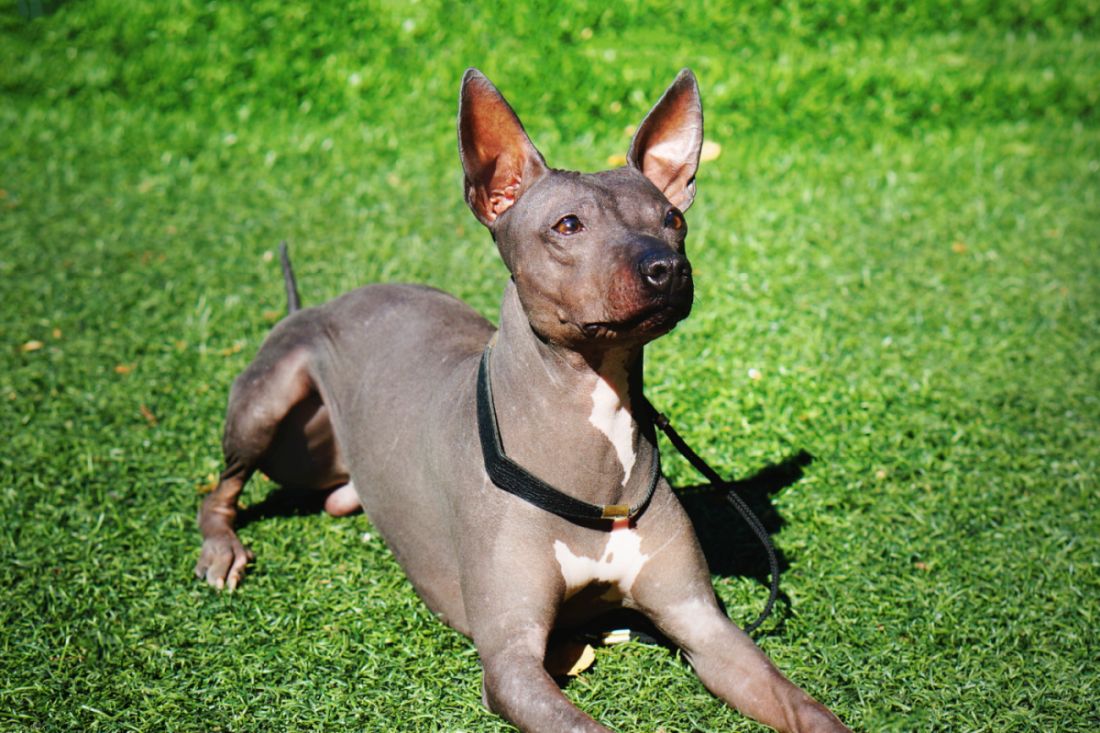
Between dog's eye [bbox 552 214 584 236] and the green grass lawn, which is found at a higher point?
dog's eye [bbox 552 214 584 236]

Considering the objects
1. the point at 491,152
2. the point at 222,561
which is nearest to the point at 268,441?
the point at 222,561

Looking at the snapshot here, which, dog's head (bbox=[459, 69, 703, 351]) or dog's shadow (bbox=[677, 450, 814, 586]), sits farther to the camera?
dog's shadow (bbox=[677, 450, 814, 586])

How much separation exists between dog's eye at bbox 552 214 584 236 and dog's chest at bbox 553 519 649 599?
0.78 metres

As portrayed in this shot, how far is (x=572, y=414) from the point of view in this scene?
9.12 ft

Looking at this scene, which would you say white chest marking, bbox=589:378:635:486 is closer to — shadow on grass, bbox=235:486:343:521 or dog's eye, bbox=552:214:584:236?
dog's eye, bbox=552:214:584:236

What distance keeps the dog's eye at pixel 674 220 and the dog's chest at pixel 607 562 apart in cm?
79

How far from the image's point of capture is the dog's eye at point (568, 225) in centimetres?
265

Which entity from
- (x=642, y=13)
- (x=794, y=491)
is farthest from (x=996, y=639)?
(x=642, y=13)

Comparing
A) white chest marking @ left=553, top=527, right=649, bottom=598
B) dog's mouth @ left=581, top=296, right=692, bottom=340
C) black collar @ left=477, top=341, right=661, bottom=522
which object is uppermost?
dog's mouth @ left=581, top=296, right=692, bottom=340

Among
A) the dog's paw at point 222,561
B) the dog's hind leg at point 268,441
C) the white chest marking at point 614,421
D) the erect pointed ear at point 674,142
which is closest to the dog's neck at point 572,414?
the white chest marking at point 614,421

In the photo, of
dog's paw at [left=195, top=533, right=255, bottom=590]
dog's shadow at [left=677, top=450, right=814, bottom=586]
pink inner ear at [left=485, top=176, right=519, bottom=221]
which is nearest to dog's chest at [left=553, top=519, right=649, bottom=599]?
dog's shadow at [left=677, top=450, right=814, bottom=586]

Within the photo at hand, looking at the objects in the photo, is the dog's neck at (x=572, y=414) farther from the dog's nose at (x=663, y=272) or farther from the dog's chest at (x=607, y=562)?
the dog's nose at (x=663, y=272)

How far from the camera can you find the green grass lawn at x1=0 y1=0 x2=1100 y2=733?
127 inches

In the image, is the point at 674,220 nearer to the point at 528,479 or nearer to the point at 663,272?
the point at 663,272
